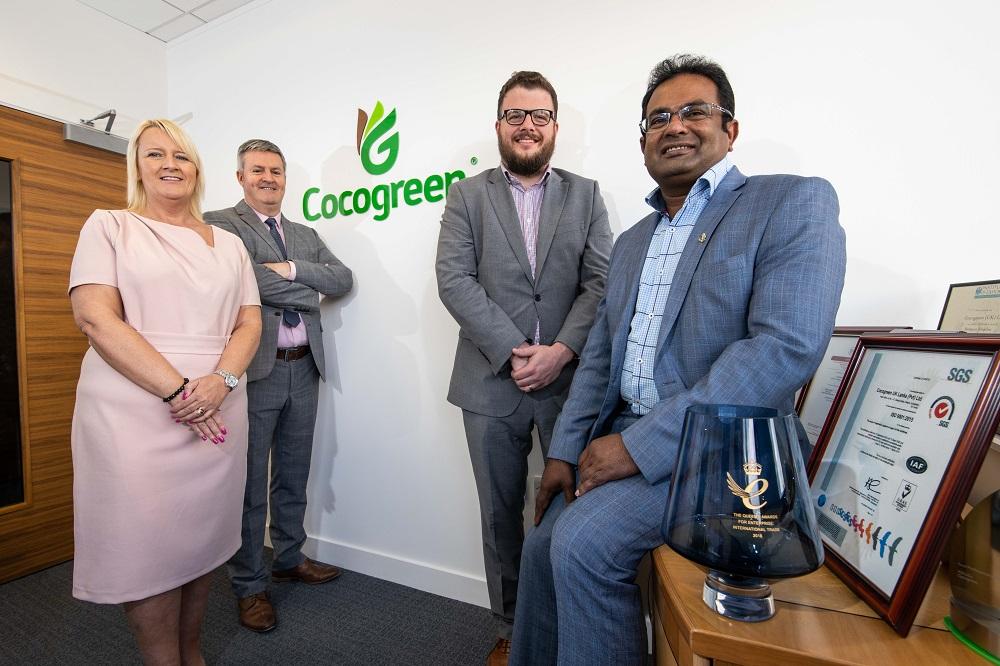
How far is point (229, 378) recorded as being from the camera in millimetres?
1736

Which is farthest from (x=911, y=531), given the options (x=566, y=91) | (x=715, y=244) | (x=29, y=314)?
(x=29, y=314)

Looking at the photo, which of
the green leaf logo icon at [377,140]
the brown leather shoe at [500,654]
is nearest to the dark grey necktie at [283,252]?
the green leaf logo icon at [377,140]

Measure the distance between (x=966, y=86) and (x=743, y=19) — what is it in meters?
0.74

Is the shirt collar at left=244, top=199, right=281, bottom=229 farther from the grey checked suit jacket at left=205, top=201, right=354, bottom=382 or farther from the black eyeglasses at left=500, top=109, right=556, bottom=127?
the black eyeglasses at left=500, top=109, right=556, bottom=127

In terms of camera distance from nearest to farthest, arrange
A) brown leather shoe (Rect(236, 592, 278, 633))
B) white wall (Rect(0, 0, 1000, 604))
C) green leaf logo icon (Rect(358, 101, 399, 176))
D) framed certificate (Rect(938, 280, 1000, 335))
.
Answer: framed certificate (Rect(938, 280, 1000, 335))
white wall (Rect(0, 0, 1000, 604))
brown leather shoe (Rect(236, 592, 278, 633))
green leaf logo icon (Rect(358, 101, 399, 176))

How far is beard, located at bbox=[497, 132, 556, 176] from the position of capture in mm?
1965

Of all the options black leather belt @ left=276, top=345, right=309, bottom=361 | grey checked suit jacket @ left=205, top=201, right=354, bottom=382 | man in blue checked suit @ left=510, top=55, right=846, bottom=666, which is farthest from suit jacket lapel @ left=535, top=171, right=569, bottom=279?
black leather belt @ left=276, top=345, right=309, bottom=361

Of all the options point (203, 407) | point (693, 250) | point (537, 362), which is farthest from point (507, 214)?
point (203, 407)

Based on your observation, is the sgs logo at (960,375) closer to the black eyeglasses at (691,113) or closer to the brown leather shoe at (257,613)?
the black eyeglasses at (691,113)

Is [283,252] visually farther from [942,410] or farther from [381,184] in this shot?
[942,410]

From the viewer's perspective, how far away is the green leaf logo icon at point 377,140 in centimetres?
268

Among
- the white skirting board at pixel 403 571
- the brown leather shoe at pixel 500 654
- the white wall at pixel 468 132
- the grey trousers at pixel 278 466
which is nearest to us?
the white wall at pixel 468 132

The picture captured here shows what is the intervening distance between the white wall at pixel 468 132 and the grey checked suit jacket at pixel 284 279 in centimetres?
22

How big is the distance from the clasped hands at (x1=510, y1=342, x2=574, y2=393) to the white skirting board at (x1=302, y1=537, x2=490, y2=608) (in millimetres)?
1137
